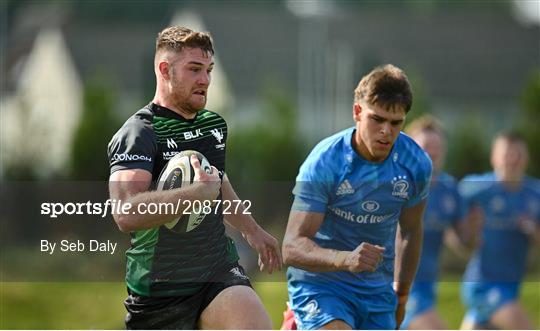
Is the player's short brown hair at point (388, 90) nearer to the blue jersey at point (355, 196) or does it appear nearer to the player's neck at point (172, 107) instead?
the blue jersey at point (355, 196)

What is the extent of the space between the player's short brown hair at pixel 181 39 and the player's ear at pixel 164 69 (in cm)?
7

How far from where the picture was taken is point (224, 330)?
231 inches

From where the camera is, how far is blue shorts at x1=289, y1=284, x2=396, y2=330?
6.29 m

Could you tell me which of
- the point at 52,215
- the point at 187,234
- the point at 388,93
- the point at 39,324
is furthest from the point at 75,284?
the point at 39,324

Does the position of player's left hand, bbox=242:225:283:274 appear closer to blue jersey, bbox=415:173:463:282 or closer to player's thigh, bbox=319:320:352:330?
player's thigh, bbox=319:320:352:330

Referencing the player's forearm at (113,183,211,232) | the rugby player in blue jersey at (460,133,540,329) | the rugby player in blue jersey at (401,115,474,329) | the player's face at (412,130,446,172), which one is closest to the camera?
the player's forearm at (113,183,211,232)

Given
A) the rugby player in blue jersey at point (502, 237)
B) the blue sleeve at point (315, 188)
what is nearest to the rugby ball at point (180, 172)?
the blue sleeve at point (315, 188)

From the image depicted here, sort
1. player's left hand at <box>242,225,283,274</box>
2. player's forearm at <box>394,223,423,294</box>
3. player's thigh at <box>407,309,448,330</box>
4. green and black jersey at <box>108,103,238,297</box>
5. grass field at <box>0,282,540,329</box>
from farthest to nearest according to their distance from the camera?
player's thigh at <box>407,309,448,330</box>
grass field at <box>0,282,540,329</box>
player's forearm at <box>394,223,423,294</box>
player's left hand at <box>242,225,283,274</box>
green and black jersey at <box>108,103,238,297</box>

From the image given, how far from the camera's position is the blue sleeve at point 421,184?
6.45m

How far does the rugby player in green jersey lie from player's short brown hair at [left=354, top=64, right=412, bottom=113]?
789 millimetres

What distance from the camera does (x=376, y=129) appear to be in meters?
6.26

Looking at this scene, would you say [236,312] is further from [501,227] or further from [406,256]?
[501,227]

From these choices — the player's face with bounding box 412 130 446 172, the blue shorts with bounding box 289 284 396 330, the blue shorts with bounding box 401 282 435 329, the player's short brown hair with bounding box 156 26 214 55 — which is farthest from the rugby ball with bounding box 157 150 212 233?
the blue shorts with bounding box 401 282 435 329

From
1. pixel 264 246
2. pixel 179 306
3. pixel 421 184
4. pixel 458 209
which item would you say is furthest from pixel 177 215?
pixel 458 209
